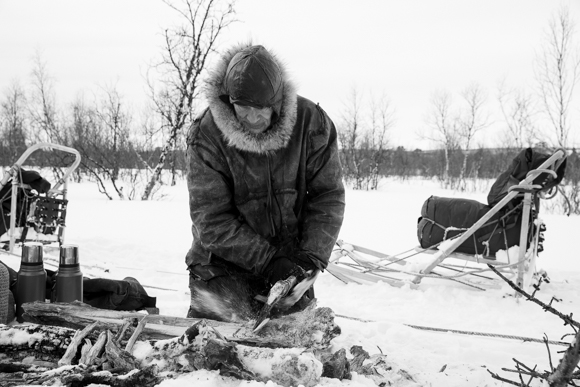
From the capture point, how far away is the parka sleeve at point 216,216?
6.81 ft

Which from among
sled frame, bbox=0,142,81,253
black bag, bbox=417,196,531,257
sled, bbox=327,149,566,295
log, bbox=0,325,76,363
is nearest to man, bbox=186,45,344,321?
log, bbox=0,325,76,363

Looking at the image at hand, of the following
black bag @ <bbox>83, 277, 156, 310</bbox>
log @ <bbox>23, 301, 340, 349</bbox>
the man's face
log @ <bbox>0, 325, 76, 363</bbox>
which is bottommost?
black bag @ <bbox>83, 277, 156, 310</bbox>

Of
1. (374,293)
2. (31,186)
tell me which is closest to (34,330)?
(374,293)

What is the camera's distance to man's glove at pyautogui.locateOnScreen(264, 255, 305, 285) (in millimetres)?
2033

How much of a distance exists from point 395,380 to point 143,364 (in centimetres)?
96

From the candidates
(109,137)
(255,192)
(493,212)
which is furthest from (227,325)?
(109,137)

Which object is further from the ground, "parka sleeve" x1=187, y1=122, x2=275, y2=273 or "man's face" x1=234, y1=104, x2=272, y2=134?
"man's face" x1=234, y1=104, x2=272, y2=134

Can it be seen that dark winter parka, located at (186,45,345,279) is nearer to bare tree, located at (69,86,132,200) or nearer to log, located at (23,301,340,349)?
log, located at (23,301,340,349)

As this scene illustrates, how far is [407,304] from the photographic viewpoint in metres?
3.78

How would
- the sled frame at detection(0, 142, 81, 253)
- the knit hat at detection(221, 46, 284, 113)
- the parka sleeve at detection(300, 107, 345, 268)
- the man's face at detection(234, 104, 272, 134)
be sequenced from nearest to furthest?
the knit hat at detection(221, 46, 284, 113)
the man's face at detection(234, 104, 272, 134)
the parka sleeve at detection(300, 107, 345, 268)
the sled frame at detection(0, 142, 81, 253)

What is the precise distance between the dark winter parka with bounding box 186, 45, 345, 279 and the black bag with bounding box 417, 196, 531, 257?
8.04 feet

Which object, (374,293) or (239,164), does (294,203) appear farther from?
(374,293)

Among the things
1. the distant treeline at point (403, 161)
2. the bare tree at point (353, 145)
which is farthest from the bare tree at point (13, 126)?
the bare tree at point (353, 145)

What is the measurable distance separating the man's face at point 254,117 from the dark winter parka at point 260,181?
0.09 ft
